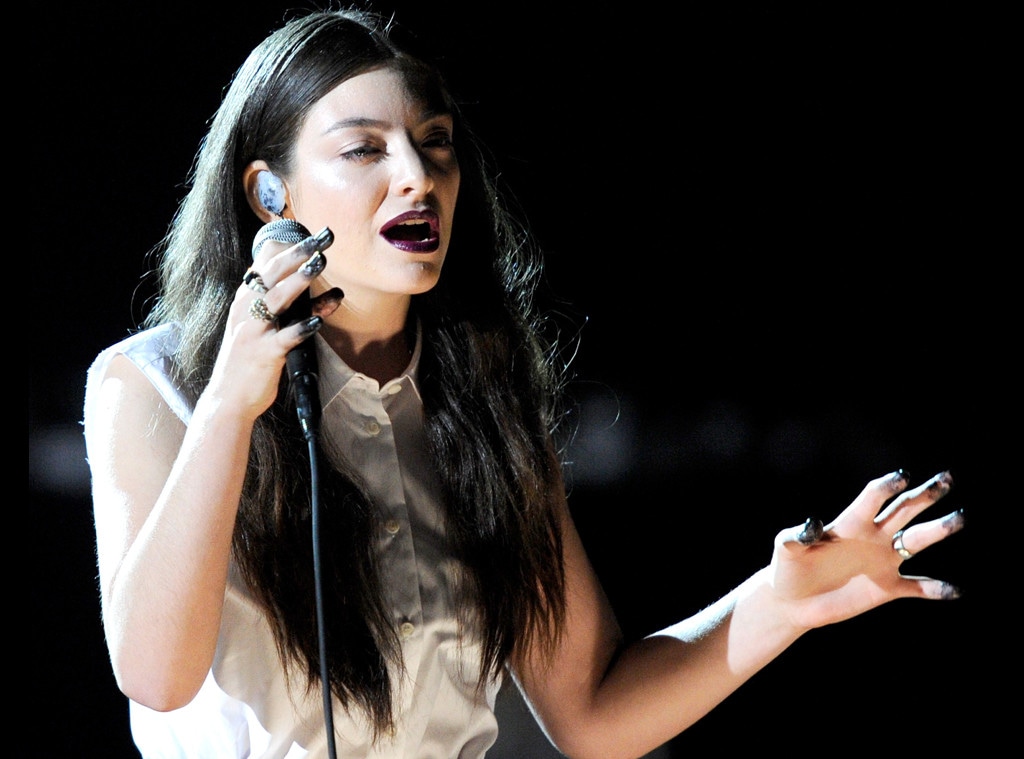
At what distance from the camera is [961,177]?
6.51 ft

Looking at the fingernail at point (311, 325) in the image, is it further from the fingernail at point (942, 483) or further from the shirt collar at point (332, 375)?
the fingernail at point (942, 483)

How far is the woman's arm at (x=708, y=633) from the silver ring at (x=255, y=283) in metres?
0.66

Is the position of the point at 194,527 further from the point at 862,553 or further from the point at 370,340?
the point at 862,553

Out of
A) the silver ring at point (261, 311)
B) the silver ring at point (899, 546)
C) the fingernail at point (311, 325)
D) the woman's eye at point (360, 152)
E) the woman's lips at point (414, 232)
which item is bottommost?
the silver ring at point (899, 546)

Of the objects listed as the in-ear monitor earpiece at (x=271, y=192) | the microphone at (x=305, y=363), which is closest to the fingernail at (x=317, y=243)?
the microphone at (x=305, y=363)

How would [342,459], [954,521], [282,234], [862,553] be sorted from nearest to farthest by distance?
[282,234] → [954,521] → [862,553] → [342,459]

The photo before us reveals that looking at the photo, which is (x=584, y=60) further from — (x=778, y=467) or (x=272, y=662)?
(x=272, y=662)

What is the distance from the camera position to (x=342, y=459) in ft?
4.55

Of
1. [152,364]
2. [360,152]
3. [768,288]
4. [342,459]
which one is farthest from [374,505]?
[768,288]

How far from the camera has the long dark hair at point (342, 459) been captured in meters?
1.30

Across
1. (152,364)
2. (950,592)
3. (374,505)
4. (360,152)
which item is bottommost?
(950,592)

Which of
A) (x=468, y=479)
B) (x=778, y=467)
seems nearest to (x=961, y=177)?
(x=778, y=467)

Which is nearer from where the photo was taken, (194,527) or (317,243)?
(317,243)

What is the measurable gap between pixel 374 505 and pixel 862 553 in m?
0.58
